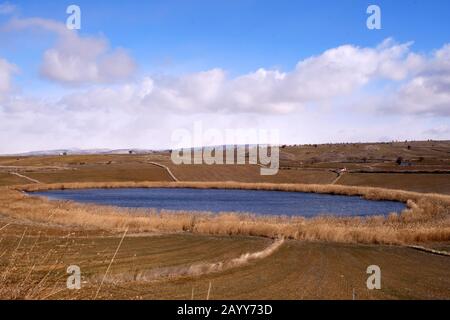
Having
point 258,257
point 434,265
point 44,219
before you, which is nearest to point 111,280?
point 258,257

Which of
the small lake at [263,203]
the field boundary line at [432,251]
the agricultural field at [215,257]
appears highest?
the agricultural field at [215,257]

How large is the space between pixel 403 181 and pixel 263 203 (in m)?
28.3

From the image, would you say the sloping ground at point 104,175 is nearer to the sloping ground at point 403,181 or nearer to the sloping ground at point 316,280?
the sloping ground at point 403,181

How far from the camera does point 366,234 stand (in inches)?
1003

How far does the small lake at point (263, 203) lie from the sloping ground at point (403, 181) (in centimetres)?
978

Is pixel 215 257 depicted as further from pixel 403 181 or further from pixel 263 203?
pixel 403 181

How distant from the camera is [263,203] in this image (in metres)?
56.7

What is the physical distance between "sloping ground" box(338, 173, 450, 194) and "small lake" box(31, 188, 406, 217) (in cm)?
978

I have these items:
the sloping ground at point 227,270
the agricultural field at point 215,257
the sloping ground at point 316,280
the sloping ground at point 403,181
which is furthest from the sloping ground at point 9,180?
the sloping ground at point 316,280

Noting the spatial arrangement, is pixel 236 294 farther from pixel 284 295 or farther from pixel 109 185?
pixel 109 185

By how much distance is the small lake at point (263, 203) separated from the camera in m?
49.0

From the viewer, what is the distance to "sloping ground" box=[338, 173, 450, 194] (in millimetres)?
67000
